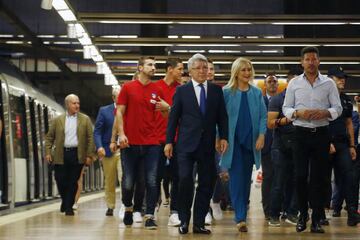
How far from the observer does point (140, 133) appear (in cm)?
892

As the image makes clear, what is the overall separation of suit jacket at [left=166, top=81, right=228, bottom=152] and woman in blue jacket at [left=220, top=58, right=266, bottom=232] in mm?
328

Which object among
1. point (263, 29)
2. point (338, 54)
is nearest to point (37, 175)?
point (263, 29)

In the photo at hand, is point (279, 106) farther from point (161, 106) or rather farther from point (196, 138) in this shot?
point (196, 138)

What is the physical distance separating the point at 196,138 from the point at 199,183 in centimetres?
40

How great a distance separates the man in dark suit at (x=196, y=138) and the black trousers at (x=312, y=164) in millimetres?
684

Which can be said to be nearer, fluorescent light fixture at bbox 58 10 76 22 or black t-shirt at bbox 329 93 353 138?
black t-shirt at bbox 329 93 353 138

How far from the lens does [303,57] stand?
8.17m

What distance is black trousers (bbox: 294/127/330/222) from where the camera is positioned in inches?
317

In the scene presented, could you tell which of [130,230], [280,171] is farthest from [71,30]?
[130,230]

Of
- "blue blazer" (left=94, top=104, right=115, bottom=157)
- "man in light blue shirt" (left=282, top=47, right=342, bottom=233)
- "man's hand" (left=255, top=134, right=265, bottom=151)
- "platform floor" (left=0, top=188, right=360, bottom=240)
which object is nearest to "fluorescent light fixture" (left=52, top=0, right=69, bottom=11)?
"blue blazer" (left=94, top=104, right=115, bottom=157)

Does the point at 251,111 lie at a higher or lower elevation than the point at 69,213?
higher

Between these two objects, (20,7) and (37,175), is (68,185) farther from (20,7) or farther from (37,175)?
(20,7)

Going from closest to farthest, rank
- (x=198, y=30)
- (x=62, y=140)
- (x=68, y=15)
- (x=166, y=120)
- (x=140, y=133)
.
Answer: (x=140, y=133) < (x=166, y=120) < (x=62, y=140) < (x=68, y=15) < (x=198, y=30)

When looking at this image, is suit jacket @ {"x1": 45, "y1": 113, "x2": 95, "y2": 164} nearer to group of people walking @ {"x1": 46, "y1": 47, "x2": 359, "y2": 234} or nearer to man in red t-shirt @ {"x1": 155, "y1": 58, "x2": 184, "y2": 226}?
man in red t-shirt @ {"x1": 155, "y1": 58, "x2": 184, "y2": 226}
